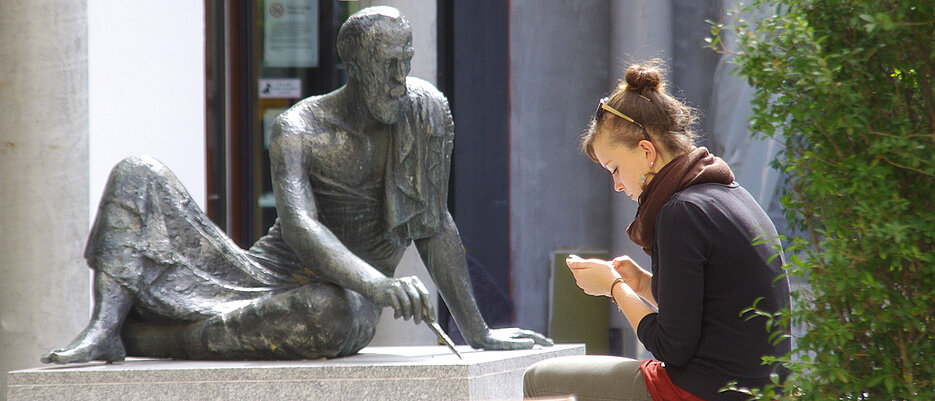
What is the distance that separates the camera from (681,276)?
97.8 inches

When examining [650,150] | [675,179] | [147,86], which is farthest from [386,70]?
[147,86]

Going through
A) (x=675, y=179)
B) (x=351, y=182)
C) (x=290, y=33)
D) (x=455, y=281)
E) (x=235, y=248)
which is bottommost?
(x=455, y=281)

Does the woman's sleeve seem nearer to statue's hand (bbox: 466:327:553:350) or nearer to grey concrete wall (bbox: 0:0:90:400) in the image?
statue's hand (bbox: 466:327:553:350)

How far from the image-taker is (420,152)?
13.3 ft

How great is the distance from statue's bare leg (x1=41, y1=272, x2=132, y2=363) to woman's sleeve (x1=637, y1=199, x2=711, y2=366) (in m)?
2.10

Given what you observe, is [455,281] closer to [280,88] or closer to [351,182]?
[351,182]

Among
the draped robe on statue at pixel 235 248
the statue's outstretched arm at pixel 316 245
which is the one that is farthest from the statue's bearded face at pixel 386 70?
the statue's outstretched arm at pixel 316 245

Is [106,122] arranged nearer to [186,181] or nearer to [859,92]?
[186,181]

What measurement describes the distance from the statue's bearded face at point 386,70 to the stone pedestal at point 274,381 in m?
0.86

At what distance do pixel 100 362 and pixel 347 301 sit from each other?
2.85ft

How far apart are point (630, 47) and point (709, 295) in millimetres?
5034

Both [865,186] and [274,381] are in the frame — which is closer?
[865,186]

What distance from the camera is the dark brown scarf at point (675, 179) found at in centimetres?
265

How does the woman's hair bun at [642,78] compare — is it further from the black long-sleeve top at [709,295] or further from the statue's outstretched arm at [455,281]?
the statue's outstretched arm at [455,281]
